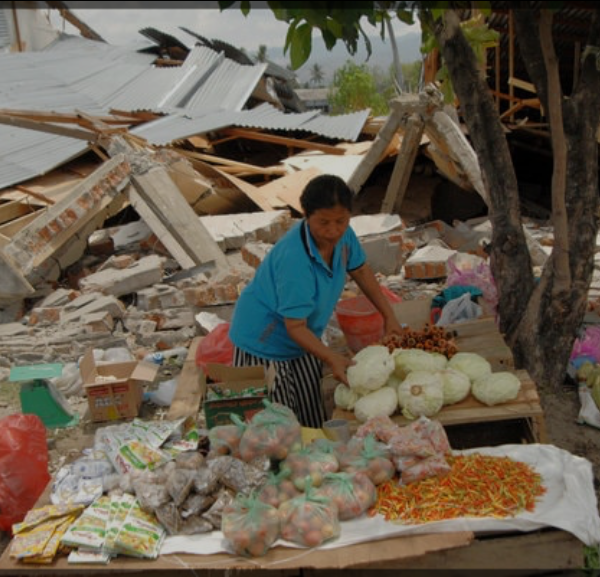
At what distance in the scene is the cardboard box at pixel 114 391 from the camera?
16.7 feet

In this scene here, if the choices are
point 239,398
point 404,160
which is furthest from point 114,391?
point 404,160

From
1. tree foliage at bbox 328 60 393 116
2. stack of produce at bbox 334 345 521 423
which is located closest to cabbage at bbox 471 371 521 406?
stack of produce at bbox 334 345 521 423

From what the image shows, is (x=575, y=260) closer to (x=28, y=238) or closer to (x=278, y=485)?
(x=278, y=485)

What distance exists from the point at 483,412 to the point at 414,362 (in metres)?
0.42

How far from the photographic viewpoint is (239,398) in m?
3.88

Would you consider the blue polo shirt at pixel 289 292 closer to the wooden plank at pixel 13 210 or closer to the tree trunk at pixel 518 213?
the tree trunk at pixel 518 213

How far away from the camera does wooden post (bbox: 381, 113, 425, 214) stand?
8.82 m

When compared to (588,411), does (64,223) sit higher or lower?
higher

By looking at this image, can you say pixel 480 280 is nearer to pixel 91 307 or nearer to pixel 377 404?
pixel 377 404

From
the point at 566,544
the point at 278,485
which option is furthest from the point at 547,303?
the point at 278,485

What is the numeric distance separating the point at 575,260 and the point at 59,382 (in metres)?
4.10

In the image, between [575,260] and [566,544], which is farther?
[575,260]

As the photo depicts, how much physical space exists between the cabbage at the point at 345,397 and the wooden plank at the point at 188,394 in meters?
1.17

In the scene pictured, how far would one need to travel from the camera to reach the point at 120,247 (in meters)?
8.80
